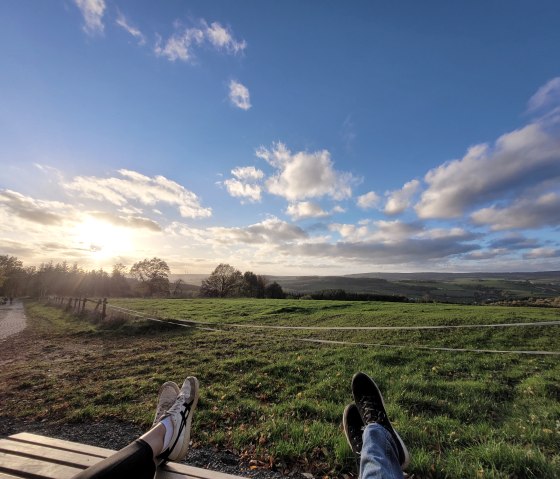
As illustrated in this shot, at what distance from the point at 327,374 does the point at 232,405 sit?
9.42ft

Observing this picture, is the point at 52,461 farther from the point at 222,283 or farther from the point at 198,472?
the point at 222,283

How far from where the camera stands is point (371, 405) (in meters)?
3.75

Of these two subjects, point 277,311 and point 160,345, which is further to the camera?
point 277,311

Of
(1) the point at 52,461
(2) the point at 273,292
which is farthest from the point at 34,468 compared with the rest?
(2) the point at 273,292

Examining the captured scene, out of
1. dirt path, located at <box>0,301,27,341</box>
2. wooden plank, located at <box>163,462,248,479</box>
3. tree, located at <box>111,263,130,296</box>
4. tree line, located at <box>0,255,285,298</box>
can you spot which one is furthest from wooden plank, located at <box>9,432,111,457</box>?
tree, located at <box>111,263,130,296</box>

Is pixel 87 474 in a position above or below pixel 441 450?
above

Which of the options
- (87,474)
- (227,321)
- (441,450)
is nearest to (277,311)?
(227,321)

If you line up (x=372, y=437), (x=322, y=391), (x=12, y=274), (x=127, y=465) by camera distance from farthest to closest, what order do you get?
(x=12, y=274)
(x=322, y=391)
(x=372, y=437)
(x=127, y=465)

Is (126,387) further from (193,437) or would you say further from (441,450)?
(441,450)

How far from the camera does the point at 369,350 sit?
33.3 ft

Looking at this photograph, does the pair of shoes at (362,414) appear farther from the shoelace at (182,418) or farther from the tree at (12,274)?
the tree at (12,274)

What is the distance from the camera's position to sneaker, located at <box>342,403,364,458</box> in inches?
136

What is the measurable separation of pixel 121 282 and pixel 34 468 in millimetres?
86508

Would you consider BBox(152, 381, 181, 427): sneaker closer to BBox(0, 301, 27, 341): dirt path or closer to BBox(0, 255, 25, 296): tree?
BBox(0, 301, 27, 341): dirt path
